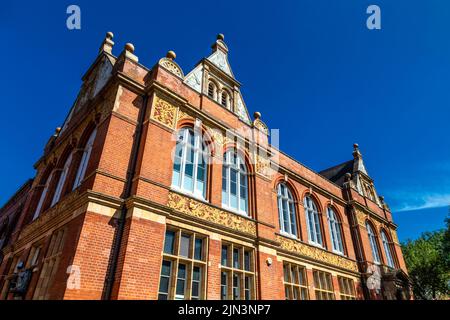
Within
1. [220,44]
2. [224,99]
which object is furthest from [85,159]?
[220,44]

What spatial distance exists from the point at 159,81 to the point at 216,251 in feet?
22.0

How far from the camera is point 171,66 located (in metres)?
12.5

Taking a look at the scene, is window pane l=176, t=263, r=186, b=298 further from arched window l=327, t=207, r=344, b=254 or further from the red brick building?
arched window l=327, t=207, r=344, b=254

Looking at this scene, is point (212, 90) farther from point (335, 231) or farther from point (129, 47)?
point (335, 231)

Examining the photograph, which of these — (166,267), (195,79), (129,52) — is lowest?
(166,267)

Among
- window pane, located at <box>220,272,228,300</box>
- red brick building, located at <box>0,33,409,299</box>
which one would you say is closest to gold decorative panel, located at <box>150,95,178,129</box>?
red brick building, located at <box>0,33,409,299</box>

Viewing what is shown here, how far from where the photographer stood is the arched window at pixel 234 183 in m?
12.3

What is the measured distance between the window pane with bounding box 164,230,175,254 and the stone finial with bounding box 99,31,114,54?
10409 millimetres

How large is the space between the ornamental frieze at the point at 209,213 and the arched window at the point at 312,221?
5.81m

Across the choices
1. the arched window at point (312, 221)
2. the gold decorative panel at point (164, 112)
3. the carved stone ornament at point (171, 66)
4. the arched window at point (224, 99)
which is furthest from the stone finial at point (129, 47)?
the arched window at point (312, 221)

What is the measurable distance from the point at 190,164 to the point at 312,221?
9255mm

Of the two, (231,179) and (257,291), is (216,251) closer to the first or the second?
(257,291)

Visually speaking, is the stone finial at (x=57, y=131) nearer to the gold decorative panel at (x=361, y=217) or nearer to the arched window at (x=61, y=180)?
the arched window at (x=61, y=180)

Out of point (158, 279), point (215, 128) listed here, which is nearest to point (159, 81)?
point (215, 128)
